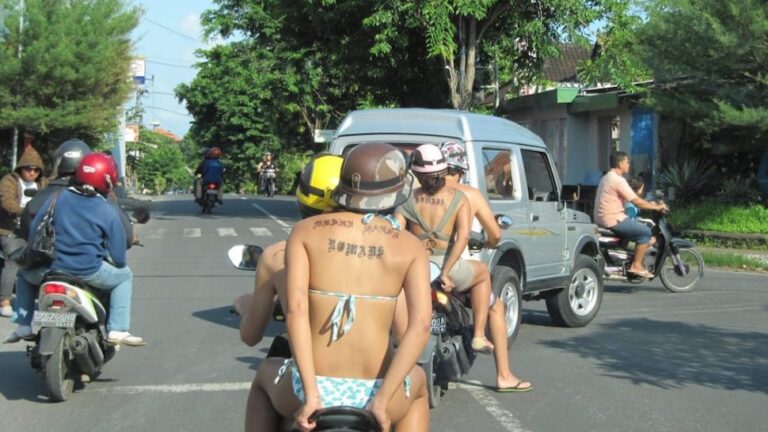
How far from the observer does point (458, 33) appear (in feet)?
84.0

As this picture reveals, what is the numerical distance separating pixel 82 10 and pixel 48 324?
22.6 meters

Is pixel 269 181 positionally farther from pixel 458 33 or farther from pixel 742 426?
pixel 742 426

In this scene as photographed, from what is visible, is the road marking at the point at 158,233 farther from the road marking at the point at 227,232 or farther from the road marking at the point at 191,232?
the road marking at the point at 227,232

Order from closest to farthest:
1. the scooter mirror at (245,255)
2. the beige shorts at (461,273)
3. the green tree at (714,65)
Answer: the scooter mirror at (245,255) < the beige shorts at (461,273) < the green tree at (714,65)

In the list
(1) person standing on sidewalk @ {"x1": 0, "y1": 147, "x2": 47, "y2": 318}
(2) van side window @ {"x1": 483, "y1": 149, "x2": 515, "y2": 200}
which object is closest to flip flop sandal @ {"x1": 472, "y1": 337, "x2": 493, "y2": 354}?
(2) van side window @ {"x1": 483, "y1": 149, "x2": 515, "y2": 200}

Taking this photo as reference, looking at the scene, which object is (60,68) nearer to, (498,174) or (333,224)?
(498,174)

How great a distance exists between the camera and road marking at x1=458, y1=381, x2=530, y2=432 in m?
6.55

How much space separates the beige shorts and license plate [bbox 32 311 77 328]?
8.00 ft

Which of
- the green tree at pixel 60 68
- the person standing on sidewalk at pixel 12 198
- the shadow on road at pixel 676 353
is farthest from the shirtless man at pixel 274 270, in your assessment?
the green tree at pixel 60 68

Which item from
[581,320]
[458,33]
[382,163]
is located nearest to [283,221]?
[458,33]

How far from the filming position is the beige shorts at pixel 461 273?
7.06 meters

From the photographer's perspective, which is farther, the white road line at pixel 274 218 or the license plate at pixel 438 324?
the white road line at pixel 274 218

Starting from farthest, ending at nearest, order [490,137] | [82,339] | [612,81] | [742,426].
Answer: [612,81]
[490,137]
[82,339]
[742,426]

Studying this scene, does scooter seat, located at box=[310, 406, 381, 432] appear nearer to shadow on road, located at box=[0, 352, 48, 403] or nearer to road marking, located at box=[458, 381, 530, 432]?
road marking, located at box=[458, 381, 530, 432]
